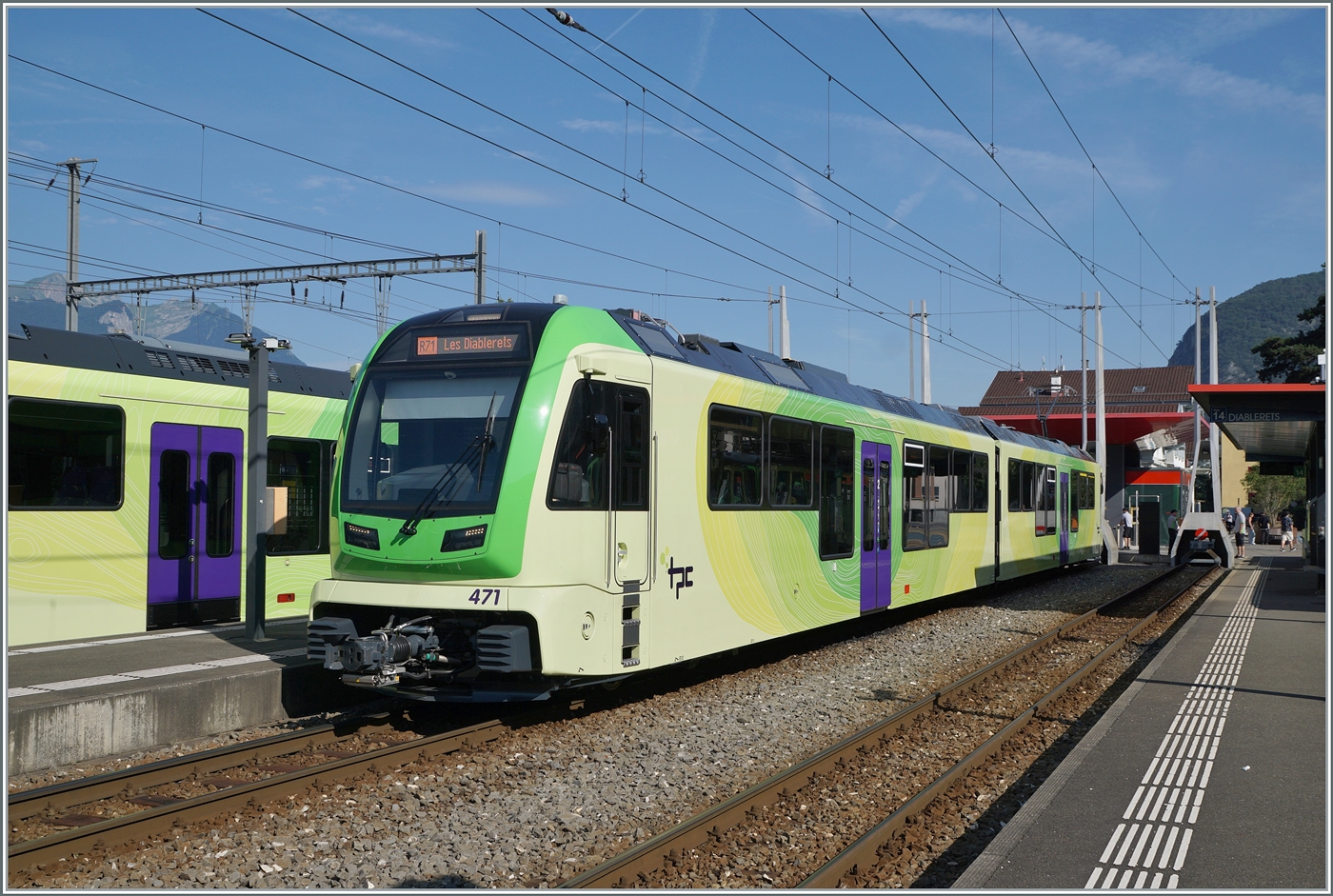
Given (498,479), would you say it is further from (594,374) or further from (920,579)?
(920,579)

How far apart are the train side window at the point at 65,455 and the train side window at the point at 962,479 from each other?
11732mm

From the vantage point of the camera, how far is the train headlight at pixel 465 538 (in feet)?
26.1

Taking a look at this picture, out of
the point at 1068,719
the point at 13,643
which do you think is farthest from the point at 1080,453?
the point at 13,643

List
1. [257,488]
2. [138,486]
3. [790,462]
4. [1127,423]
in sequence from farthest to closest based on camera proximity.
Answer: [1127,423] → [790,462] → [138,486] → [257,488]

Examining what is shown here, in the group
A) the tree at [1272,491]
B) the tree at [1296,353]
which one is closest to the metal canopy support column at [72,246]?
the tree at [1296,353]

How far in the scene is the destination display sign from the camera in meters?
8.48

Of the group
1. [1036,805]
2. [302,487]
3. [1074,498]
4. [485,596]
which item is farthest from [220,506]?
[1074,498]

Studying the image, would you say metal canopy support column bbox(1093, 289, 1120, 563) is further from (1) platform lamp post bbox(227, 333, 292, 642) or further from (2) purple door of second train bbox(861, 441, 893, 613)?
(1) platform lamp post bbox(227, 333, 292, 642)

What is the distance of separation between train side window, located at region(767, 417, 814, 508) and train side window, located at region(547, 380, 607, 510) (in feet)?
9.97

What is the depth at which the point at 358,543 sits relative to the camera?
8508 millimetres

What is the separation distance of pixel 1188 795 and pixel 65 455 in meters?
10.0

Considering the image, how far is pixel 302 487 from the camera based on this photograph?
1335 centimetres

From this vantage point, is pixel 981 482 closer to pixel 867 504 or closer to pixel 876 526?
pixel 876 526

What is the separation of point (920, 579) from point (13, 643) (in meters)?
11.2
